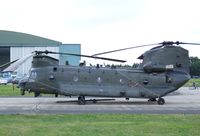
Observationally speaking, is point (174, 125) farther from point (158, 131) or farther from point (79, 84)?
point (79, 84)

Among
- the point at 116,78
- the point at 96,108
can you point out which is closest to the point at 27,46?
the point at 116,78

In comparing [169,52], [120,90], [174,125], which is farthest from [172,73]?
[174,125]

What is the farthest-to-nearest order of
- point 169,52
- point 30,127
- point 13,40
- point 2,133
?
point 13,40 → point 169,52 → point 30,127 → point 2,133

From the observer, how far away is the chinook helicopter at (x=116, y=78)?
26594 millimetres

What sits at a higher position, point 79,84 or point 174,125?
point 79,84

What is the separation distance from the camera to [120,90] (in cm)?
2680

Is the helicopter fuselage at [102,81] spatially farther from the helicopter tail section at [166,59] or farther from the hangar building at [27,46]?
the hangar building at [27,46]

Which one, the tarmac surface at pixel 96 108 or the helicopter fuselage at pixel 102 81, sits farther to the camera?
the helicopter fuselage at pixel 102 81

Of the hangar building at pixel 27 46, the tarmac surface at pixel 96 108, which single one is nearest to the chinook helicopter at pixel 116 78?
the tarmac surface at pixel 96 108

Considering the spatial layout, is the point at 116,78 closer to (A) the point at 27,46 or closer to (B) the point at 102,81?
(B) the point at 102,81

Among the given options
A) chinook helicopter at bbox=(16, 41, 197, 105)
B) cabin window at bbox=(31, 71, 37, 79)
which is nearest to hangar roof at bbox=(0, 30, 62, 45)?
cabin window at bbox=(31, 71, 37, 79)

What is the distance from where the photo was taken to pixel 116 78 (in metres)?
26.9

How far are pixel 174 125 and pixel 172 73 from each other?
13.8 m

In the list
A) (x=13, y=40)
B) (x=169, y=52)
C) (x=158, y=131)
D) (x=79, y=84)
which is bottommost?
(x=158, y=131)
